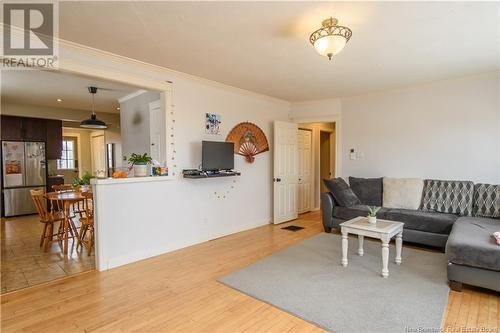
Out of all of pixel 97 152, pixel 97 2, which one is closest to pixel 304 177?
pixel 97 2

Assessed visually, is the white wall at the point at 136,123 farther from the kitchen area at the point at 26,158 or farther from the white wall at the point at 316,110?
the white wall at the point at 316,110

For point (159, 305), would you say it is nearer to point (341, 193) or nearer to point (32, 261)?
point (32, 261)

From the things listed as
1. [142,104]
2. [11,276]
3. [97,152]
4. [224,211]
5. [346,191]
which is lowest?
[11,276]

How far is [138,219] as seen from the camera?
11.6 feet

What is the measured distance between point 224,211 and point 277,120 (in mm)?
2280

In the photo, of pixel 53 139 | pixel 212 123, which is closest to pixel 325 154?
pixel 212 123

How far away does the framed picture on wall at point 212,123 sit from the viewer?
172 inches

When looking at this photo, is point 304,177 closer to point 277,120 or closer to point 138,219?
point 277,120

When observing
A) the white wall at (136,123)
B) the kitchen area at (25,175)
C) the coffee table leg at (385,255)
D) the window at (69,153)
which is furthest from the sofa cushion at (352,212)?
the window at (69,153)

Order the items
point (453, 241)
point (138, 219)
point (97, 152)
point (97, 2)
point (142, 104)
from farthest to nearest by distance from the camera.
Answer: point (97, 152), point (142, 104), point (138, 219), point (453, 241), point (97, 2)

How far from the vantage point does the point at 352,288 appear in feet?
8.87

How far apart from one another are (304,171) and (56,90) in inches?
214

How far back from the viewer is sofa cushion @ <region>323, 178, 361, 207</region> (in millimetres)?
4594

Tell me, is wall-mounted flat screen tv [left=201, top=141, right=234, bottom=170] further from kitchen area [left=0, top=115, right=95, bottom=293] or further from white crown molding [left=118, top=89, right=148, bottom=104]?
kitchen area [left=0, top=115, right=95, bottom=293]
